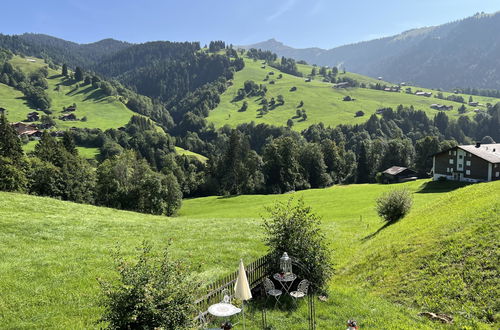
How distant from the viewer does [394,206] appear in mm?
38344

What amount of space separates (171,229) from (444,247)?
85.8 feet

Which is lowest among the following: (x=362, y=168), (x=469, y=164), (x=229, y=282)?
(x=362, y=168)

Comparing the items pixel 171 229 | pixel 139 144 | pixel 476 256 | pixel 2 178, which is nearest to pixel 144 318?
pixel 476 256

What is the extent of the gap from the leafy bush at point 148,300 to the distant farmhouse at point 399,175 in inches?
4601

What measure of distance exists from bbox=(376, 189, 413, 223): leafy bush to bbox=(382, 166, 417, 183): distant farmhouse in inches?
3262

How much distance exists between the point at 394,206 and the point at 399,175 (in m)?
85.9

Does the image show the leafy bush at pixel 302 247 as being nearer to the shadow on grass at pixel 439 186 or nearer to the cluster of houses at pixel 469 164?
the shadow on grass at pixel 439 186

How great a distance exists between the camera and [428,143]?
12550cm

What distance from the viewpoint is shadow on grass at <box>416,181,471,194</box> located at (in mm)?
71575

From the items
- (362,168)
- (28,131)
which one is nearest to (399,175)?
(362,168)

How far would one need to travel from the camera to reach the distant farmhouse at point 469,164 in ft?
258

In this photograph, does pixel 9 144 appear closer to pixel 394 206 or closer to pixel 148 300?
pixel 394 206

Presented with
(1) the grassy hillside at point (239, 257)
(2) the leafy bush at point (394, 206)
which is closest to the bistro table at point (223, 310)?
(1) the grassy hillside at point (239, 257)

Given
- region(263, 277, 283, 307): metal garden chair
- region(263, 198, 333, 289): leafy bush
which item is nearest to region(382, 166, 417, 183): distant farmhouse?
region(263, 198, 333, 289): leafy bush
